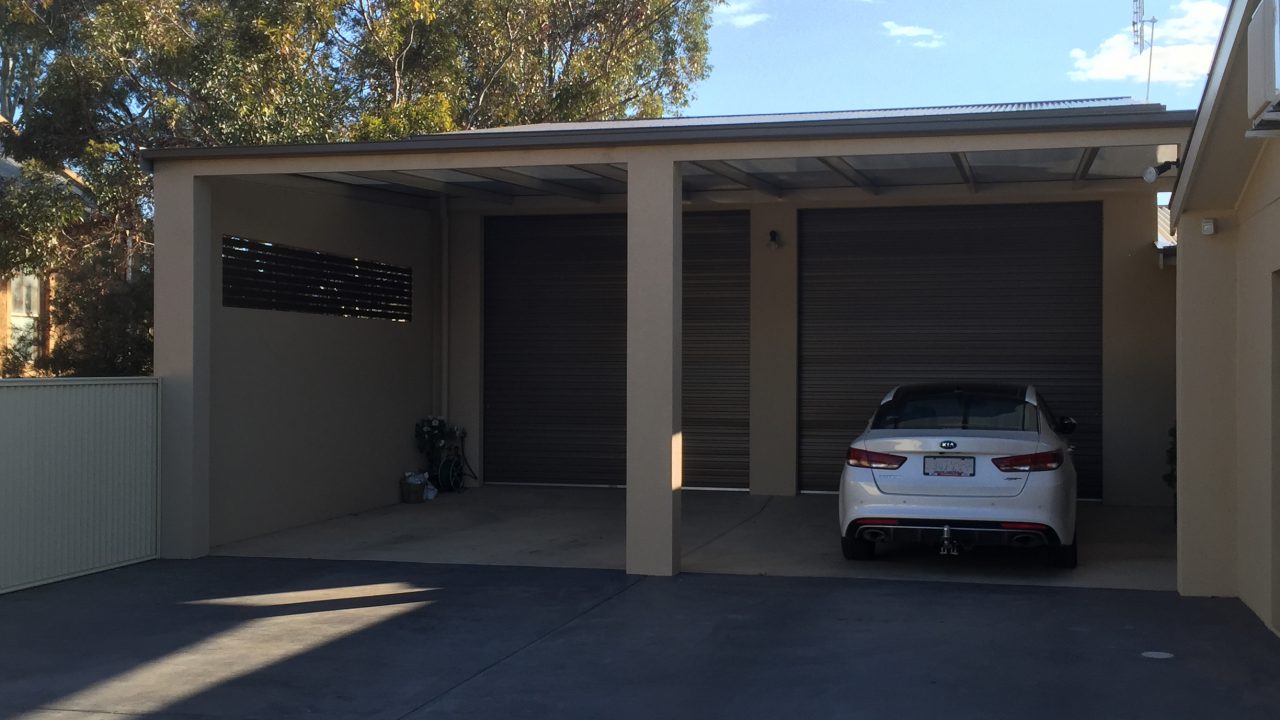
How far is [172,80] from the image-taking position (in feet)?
57.2

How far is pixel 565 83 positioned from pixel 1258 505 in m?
17.3

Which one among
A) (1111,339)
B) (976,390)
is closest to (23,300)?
(1111,339)

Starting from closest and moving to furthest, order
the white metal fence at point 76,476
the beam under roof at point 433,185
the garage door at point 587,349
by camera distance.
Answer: the white metal fence at point 76,476 < the beam under roof at point 433,185 < the garage door at point 587,349

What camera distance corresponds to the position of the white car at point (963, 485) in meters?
8.31

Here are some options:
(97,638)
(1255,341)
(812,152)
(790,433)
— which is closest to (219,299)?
(97,638)

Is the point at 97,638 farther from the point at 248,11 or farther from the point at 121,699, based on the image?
the point at 248,11

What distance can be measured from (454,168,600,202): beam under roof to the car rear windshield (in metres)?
3.66

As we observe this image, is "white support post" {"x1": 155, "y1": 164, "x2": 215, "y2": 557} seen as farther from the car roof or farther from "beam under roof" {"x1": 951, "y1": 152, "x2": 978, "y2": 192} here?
"beam under roof" {"x1": 951, "y1": 152, "x2": 978, "y2": 192}

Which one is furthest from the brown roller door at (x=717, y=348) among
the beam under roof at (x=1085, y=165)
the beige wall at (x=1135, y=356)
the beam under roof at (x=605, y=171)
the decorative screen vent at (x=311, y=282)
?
the beige wall at (x=1135, y=356)

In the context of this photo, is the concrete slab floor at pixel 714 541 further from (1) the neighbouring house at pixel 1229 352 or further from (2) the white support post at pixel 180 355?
(1) the neighbouring house at pixel 1229 352

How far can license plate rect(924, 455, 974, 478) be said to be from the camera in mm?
8367

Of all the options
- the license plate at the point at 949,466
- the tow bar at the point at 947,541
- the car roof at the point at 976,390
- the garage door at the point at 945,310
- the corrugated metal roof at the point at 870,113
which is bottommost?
the tow bar at the point at 947,541

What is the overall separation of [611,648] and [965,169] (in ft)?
20.3

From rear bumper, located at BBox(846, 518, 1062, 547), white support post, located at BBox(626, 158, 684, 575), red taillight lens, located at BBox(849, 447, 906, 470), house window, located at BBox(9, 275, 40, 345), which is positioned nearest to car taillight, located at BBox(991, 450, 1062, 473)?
rear bumper, located at BBox(846, 518, 1062, 547)
